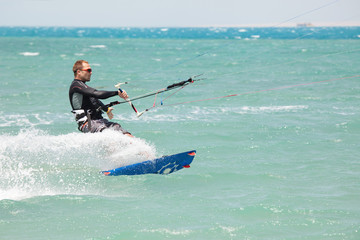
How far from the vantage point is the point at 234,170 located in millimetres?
10133

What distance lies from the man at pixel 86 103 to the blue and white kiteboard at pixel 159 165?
79 centimetres

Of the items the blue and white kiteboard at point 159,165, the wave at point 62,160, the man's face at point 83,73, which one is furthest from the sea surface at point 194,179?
the man's face at point 83,73

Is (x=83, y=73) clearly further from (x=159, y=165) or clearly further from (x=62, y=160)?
(x=62, y=160)

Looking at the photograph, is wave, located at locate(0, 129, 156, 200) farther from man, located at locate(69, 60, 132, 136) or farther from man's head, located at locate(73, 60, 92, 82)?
man's head, located at locate(73, 60, 92, 82)

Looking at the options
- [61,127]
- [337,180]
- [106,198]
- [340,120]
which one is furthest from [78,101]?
[340,120]

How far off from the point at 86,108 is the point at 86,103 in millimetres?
98

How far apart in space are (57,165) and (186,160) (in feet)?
9.41

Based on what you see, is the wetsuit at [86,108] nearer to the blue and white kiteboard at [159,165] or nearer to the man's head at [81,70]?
the man's head at [81,70]

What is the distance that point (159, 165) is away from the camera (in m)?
9.06

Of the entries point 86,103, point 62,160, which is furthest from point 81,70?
point 62,160

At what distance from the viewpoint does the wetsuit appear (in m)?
8.19

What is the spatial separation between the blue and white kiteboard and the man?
2.58ft

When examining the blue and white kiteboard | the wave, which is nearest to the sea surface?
the wave

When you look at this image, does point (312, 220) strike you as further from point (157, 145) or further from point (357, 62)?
point (357, 62)
